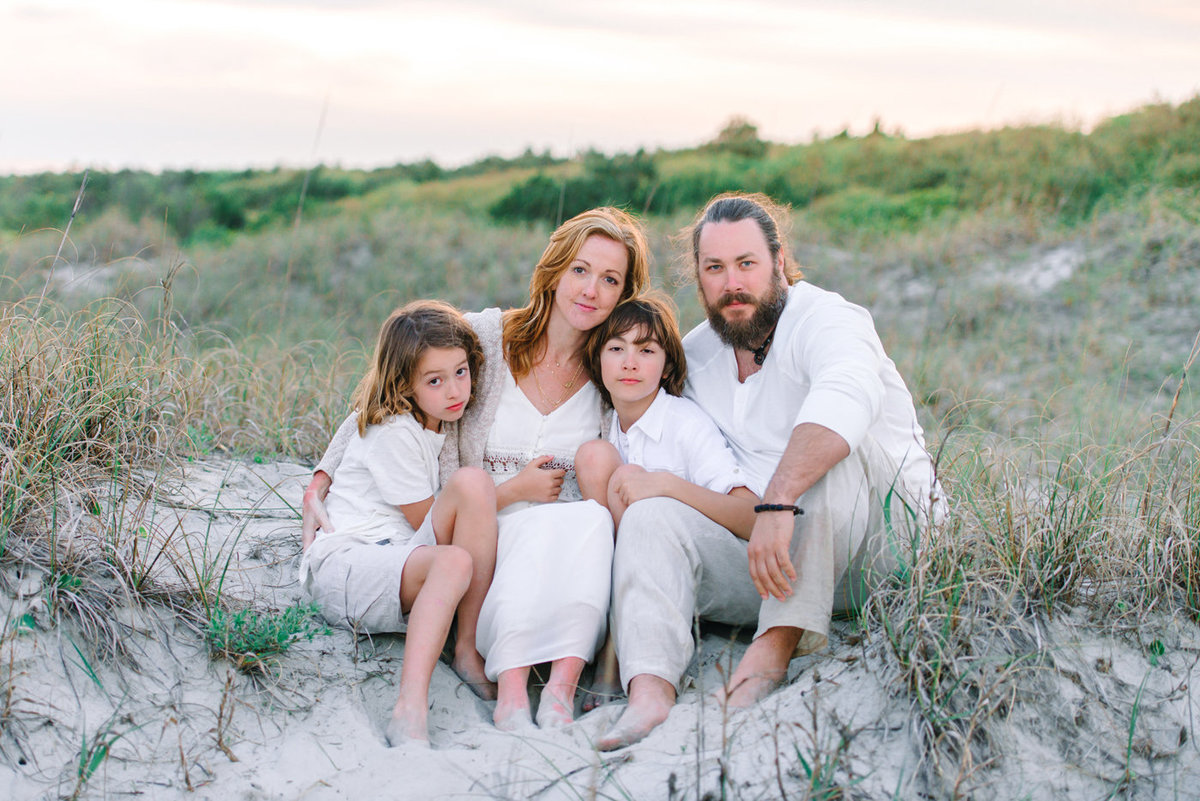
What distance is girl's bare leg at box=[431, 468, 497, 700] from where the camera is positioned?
308 centimetres

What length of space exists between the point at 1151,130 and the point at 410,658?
14.0m

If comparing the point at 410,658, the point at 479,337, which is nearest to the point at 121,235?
the point at 479,337

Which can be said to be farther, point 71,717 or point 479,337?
point 479,337

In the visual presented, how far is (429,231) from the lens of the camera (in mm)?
14820

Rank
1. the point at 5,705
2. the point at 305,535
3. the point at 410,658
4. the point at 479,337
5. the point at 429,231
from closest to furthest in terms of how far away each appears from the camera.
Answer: the point at 5,705, the point at 410,658, the point at 305,535, the point at 479,337, the point at 429,231

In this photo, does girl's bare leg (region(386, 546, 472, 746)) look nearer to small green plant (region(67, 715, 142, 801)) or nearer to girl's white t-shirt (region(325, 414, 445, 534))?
girl's white t-shirt (region(325, 414, 445, 534))

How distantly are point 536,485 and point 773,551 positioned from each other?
3.30ft

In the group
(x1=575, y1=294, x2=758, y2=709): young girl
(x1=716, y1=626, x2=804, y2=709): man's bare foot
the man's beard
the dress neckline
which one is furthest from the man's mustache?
(x1=716, y1=626, x2=804, y2=709): man's bare foot

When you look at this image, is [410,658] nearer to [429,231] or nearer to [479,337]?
[479,337]

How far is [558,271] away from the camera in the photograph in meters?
3.66

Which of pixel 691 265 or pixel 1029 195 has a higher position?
pixel 1029 195

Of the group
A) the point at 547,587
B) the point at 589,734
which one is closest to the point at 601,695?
the point at 589,734

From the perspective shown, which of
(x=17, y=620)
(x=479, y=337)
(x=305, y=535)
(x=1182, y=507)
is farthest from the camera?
(x=479, y=337)

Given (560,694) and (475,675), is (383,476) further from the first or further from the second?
(560,694)
